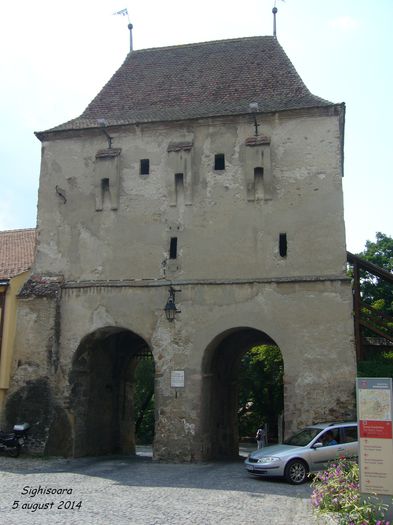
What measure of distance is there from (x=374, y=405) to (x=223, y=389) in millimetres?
12244

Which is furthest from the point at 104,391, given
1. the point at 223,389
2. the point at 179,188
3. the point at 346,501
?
the point at 346,501

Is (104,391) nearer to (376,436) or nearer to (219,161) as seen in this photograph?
(219,161)

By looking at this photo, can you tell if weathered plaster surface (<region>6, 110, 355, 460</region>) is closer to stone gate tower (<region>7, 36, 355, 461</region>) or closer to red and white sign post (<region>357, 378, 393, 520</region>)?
stone gate tower (<region>7, 36, 355, 461</region>)

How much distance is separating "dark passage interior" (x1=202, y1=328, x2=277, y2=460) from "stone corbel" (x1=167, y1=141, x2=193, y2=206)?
4.38 m

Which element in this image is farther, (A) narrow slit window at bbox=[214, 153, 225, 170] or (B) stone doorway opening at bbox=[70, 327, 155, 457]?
(A) narrow slit window at bbox=[214, 153, 225, 170]

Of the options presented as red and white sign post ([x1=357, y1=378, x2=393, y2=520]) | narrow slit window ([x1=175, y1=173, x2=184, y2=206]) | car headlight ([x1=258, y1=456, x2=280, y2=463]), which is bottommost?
car headlight ([x1=258, y1=456, x2=280, y2=463])

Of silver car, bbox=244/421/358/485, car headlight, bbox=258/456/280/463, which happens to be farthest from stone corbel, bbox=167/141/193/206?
car headlight, bbox=258/456/280/463

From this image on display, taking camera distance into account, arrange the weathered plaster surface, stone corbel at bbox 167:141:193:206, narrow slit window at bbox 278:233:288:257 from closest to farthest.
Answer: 1. the weathered plaster surface
2. narrow slit window at bbox 278:233:288:257
3. stone corbel at bbox 167:141:193:206

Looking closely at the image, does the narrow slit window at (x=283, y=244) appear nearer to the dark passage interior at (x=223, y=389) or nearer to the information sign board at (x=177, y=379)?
the dark passage interior at (x=223, y=389)

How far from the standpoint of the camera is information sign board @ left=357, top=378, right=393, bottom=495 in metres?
7.81

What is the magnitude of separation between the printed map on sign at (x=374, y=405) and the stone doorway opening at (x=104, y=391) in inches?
426

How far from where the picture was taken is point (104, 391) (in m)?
19.8

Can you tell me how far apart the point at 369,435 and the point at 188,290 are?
970cm

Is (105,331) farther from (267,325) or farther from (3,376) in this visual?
(267,325)
